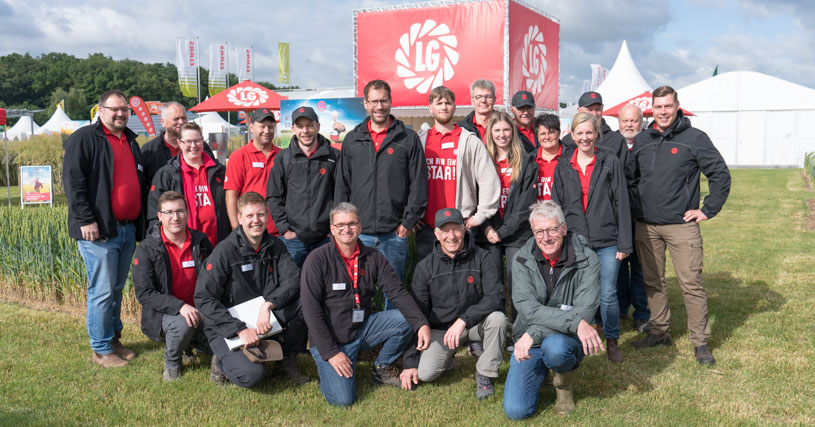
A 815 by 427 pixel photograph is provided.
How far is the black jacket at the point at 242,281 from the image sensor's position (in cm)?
397

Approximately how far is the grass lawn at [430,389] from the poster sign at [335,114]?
4809mm

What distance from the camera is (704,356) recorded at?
Answer: 15.0 ft

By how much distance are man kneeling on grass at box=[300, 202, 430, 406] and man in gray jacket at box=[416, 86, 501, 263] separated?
0.68 metres

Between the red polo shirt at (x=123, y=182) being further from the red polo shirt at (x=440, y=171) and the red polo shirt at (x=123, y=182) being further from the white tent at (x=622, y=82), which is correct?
the white tent at (x=622, y=82)

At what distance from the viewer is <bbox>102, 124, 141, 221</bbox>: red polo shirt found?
4.38 meters

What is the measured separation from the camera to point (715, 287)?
7.16m

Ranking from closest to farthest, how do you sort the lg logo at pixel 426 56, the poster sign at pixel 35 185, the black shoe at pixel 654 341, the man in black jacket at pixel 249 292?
1. the man in black jacket at pixel 249 292
2. the black shoe at pixel 654 341
3. the lg logo at pixel 426 56
4. the poster sign at pixel 35 185

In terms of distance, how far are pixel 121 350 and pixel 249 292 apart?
4.51 ft

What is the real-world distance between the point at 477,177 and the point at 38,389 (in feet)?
11.3

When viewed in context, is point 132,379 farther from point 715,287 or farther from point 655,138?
point 715,287

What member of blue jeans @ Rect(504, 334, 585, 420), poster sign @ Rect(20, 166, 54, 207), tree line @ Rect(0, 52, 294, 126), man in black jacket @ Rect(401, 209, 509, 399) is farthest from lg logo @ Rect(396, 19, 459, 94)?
tree line @ Rect(0, 52, 294, 126)

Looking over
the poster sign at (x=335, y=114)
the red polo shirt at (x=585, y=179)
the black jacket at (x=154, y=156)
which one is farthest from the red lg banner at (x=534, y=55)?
the black jacket at (x=154, y=156)

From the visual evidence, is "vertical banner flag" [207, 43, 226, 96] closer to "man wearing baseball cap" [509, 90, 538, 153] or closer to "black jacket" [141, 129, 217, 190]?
"black jacket" [141, 129, 217, 190]

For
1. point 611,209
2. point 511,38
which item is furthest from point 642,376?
point 511,38
